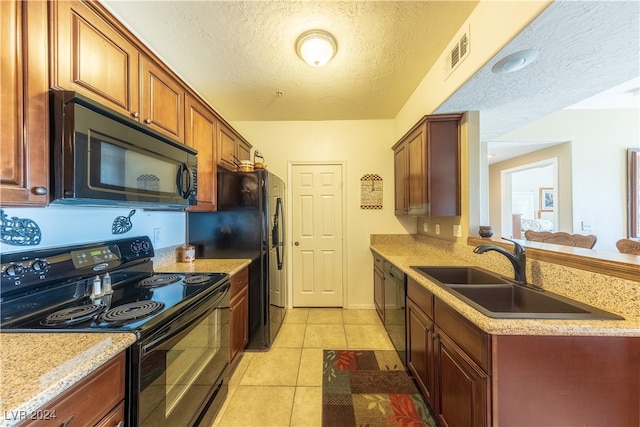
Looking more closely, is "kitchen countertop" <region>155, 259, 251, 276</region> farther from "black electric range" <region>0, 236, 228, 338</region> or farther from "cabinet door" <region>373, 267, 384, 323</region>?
"cabinet door" <region>373, 267, 384, 323</region>

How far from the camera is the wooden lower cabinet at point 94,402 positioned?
64 cm

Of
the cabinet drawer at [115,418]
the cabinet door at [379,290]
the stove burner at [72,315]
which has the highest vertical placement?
the stove burner at [72,315]

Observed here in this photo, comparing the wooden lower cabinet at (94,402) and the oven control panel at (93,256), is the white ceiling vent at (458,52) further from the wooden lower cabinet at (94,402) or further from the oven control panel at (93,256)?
the oven control panel at (93,256)

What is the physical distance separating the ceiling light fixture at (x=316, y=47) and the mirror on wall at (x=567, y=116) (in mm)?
1028

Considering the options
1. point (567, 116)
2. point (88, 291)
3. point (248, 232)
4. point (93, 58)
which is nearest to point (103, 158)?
point (93, 58)

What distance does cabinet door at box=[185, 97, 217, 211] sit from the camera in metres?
1.87

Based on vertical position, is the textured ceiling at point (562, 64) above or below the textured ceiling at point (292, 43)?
below

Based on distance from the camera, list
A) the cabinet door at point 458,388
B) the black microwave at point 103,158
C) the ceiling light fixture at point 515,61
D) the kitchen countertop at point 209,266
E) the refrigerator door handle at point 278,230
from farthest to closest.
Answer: the refrigerator door handle at point 278,230, the kitchen countertop at point 209,266, the ceiling light fixture at point 515,61, the cabinet door at point 458,388, the black microwave at point 103,158

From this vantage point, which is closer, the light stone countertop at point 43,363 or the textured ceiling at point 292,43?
the light stone countertop at point 43,363

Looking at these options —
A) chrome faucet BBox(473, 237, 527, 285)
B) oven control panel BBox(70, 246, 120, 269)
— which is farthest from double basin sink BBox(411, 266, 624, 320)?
oven control panel BBox(70, 246, 120, 269)

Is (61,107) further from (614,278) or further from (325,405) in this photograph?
(614,278)

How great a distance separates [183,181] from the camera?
1.53 meters

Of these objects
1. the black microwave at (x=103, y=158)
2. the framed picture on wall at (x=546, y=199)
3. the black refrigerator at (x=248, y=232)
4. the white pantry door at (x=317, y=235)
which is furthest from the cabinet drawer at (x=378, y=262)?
the framed picture on wall at (x=546, y=199)

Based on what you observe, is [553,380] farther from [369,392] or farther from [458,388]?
[369,392]
